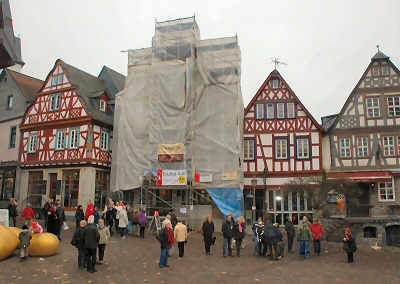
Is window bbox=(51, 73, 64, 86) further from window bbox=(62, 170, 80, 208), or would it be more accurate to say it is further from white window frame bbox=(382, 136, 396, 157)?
white window frame bbox=(382, 136, 396, 157)

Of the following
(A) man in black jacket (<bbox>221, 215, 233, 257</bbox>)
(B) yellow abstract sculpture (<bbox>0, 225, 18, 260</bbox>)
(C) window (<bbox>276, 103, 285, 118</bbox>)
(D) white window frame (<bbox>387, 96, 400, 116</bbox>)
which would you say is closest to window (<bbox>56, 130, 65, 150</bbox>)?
(B) yellow abstract sculpture (<bbox>0, 225, 18, 260</bbox>)

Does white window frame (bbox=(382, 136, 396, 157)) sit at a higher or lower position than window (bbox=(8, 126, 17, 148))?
lower

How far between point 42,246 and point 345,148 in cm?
1944

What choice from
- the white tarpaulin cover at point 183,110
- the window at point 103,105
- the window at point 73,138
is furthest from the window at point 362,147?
the window at point 73,138

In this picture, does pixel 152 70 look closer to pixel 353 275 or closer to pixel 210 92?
pixel 210 92

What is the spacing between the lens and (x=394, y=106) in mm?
26422

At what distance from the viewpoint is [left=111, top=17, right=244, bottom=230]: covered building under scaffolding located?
24938mm

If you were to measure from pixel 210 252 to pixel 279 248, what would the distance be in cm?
276

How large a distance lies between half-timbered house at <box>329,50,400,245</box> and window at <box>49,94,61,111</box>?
740 inches

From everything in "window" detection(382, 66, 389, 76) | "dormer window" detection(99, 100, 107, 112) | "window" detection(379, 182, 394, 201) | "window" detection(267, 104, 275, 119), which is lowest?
"window" detection(379, 182, 394, 201)

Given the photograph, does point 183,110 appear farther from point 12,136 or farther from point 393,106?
point 12,136

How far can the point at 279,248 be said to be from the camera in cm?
1612

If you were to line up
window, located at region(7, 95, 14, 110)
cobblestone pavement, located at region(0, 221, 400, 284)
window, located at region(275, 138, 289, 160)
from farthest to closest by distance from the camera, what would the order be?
1. window, located at region(7, 95, 14, 110)
2. window, located at region(275, 138, 289, 160)
3. cobblestone pavement, located at region(0, 221, 400, 284)

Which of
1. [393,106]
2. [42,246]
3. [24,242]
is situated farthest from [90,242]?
[393,106]
